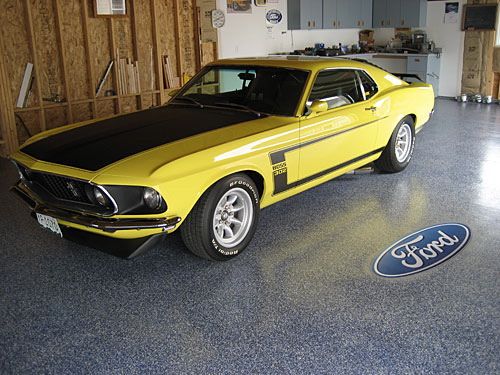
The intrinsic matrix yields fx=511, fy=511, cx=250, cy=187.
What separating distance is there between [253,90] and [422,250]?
1.94 metres

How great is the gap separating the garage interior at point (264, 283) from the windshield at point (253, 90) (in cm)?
104

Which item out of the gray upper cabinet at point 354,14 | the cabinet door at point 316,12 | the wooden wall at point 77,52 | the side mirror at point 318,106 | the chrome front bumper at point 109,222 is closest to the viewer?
the chrome front bumper at point 109,222

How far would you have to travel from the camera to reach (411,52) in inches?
460

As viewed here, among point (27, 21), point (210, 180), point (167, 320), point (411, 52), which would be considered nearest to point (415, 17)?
point (411, 52)

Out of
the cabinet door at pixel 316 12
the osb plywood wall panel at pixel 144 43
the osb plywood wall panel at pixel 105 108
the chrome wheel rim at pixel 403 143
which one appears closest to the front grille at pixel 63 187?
the chrome wheel rim at pixel 403 143

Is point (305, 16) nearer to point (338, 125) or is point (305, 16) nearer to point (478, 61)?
point (478, 61)

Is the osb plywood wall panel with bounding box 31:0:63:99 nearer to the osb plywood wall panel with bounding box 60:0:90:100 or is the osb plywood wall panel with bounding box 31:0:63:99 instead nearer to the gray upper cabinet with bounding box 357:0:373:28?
the osb plywood wall panel with bounding box 60:0:90:100

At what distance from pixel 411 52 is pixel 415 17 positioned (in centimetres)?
76

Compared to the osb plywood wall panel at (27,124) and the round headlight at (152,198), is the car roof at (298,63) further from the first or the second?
the osb plywood wall panel at (27,124)

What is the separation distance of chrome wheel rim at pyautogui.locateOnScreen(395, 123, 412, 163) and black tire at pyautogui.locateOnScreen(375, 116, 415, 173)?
0.04 ft

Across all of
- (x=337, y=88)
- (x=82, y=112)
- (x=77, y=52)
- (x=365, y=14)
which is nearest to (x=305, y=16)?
(x=365, y=14)

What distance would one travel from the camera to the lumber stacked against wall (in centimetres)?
1078

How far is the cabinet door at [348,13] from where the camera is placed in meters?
11.4

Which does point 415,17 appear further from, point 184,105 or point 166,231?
point 166,231
